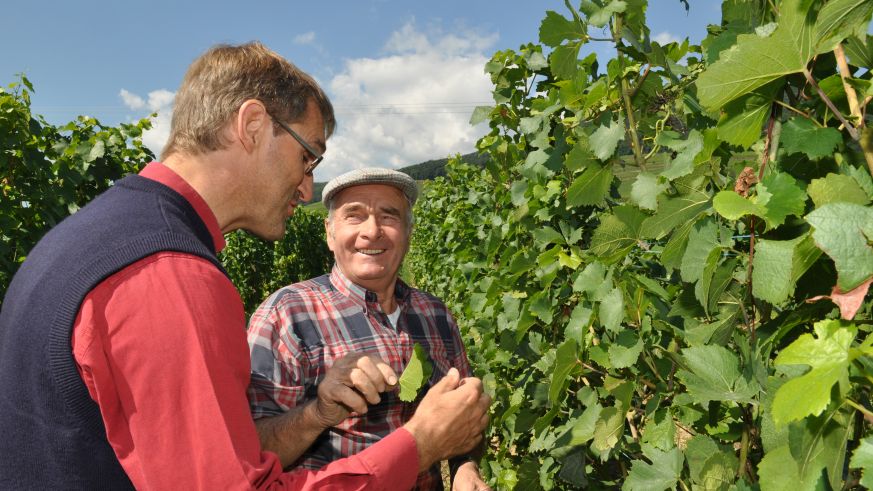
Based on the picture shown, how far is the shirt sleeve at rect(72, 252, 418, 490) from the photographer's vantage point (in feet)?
3.35

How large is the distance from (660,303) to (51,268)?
1.44m

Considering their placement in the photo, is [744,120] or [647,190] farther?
[647,190]

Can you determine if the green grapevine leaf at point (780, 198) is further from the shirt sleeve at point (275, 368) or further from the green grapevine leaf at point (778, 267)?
the shirt sleeve at point (275, 368)

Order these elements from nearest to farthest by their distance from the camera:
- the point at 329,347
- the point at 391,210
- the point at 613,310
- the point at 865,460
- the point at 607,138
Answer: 1. the point at 865,460
2. the point at 613,310
3. the point at 607,138
4. the point at 329,347
5. the point at 391,210

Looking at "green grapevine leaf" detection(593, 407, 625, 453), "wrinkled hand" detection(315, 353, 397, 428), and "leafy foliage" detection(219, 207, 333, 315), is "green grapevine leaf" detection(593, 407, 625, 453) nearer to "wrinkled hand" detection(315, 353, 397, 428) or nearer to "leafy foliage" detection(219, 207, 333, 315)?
"wrinkled hand" detection(315, 353, 397, 428)

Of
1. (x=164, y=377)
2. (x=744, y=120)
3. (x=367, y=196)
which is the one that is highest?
(x=367, y=196)

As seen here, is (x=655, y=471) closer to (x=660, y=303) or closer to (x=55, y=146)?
(x=660, y=303)

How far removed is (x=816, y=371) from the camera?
0.67 metres

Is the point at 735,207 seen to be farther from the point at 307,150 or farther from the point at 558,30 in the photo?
the point at 307,150

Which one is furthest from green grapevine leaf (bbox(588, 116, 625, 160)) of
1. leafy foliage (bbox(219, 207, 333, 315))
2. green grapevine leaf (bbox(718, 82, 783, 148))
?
leafy foliage (bbox(219, 207, 333, 315))

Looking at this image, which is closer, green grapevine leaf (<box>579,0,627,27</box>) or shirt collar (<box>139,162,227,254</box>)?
shirt collar (<box>139,162,227,254</box>)

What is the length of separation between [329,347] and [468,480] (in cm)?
75

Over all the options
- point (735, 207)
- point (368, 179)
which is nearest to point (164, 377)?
point (735, 207)

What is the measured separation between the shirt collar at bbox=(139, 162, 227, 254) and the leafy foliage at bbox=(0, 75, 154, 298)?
3.52m
